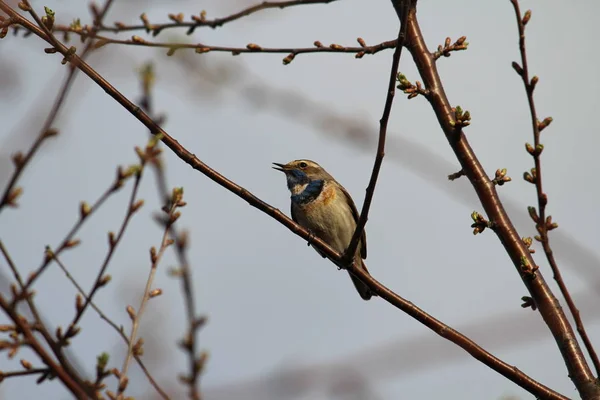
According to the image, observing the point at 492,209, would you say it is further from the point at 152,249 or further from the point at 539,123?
Result: the point at 152,249

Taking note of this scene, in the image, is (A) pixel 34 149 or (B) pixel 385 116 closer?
(A) pixel 34 149

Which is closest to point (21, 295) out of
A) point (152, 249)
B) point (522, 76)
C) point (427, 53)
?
point (152, 249)

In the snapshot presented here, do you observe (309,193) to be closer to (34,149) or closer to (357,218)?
(357,218)

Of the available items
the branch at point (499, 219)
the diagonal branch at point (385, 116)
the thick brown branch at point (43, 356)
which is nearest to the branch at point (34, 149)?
the thick brown branch at point (43, 356)

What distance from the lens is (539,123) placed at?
4805 millimetres

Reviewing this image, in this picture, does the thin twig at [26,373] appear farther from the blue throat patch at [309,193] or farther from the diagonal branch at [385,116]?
the blue throat patch at [309,193]

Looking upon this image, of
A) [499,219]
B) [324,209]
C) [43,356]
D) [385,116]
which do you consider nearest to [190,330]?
[43,356]

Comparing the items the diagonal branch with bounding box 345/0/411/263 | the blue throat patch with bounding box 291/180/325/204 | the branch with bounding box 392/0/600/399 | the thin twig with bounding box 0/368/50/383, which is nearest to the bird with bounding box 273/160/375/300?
the blue throat patch with bounding box 291/180/325/204

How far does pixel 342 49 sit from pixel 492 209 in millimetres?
1657

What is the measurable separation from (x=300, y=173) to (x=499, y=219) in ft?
17.1

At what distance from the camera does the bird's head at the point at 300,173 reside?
10758 millimetres

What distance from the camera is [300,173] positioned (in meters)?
10.9

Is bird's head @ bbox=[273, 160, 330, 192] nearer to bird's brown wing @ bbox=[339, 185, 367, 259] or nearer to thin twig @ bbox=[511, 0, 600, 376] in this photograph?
bird's brown wing @ bbox=[339, 185, 367, 259]

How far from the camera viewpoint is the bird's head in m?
10.8
